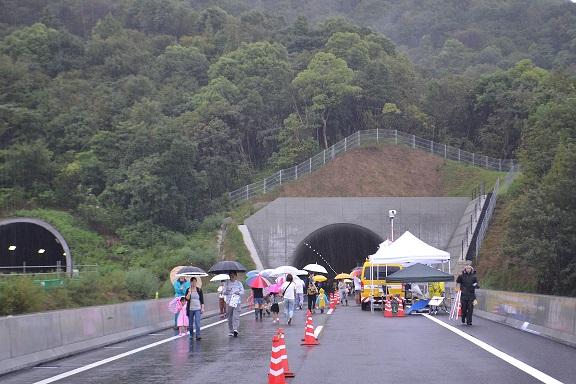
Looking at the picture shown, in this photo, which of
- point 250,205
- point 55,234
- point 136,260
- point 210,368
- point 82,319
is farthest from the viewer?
point 250,205

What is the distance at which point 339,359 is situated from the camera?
56.4ft

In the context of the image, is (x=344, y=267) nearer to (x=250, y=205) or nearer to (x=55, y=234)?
(x=250, y=205)

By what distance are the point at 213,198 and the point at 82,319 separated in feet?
166

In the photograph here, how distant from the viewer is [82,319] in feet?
69.1

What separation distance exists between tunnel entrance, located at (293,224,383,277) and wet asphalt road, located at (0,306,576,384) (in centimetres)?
3873

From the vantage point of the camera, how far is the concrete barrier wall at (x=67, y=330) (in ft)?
54.2

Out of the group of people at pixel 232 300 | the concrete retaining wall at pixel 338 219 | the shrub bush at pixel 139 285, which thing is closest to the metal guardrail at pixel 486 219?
the concrete retaining wall at pixel 338 219

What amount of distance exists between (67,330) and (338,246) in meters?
54.8

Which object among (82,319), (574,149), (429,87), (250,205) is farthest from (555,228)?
(429,87)

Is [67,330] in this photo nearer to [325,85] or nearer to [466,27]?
[325,85]

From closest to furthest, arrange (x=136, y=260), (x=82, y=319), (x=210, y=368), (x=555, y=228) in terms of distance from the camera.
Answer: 1. (x=210, y=368)
2. (x=82, y=319)
3. (x=555, y=228)
4. (x=136, y=260)

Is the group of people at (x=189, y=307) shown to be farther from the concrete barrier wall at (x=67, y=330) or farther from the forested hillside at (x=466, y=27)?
the forested hillside at (x=466, y=27)

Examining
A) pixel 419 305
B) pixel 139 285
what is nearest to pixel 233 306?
pixel 419 305

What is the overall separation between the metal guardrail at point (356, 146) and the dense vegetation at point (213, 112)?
254 centimetres
